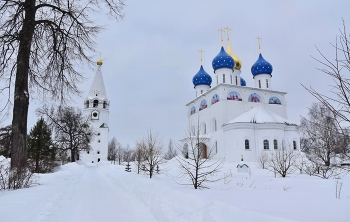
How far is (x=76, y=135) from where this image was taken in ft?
131

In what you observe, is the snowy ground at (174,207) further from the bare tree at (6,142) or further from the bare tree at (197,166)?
the bare tree at (6,142)

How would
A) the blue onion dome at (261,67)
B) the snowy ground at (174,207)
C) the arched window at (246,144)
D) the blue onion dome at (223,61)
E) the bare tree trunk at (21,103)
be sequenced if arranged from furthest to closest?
the blue onion dome at (261,67), the blue onion dome at (223,61), the arched window at (246,144), the bare tree trunk at (21,103), the snowy ground at (174,207)

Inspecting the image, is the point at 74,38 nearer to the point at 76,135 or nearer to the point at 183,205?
the point at 183,205

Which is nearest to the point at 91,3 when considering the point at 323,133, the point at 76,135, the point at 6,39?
the point at 6,39

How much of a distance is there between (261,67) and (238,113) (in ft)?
29.1

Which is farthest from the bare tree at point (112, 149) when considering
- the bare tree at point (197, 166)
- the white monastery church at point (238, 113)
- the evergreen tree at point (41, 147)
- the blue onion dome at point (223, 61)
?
the bare tree at point (197, 166)

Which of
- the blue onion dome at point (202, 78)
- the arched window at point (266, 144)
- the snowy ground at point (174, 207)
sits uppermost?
the blue onion dome at point (202, 78)

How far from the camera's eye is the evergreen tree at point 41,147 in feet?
56.4

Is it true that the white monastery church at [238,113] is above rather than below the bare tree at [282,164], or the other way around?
above

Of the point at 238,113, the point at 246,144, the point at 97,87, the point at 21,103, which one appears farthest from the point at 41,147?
the point at 97,87

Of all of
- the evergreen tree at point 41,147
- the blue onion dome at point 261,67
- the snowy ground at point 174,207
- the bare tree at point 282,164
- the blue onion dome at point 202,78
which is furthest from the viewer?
the blue onion dome at point 202,78

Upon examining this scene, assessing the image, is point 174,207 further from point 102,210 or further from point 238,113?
point 238,113

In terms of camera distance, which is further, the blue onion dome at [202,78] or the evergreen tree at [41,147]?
the blue onion dome at [202,78]

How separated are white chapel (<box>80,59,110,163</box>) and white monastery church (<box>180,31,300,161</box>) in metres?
25.3
